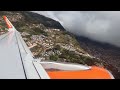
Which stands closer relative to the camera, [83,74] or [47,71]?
[83,74]

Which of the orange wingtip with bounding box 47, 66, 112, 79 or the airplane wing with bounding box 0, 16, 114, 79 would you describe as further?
the orange wingtip with bounding box 47, 66, 112, 79

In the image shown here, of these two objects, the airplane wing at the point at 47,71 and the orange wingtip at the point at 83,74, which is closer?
the airplane wing at the point at 47,71
